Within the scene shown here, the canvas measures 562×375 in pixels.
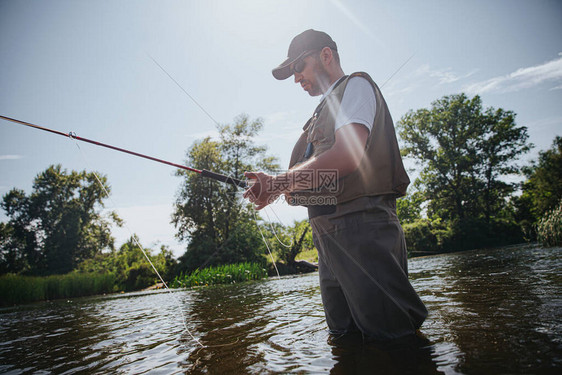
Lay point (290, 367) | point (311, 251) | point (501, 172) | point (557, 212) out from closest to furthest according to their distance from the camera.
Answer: point (290, 367) < point (557, 212) < point (311, 251) < point (501, 172)

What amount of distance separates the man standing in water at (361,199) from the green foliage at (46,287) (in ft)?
59.7

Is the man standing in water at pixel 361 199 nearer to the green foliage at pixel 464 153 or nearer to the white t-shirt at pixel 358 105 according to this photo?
the white t-shirt at pixel 358 105

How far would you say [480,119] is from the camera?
119 ft

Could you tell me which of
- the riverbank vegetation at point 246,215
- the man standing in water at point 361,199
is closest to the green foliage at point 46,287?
the riverbank vegetation at point 246,215

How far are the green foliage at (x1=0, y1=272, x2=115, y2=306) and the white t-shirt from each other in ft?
61.5

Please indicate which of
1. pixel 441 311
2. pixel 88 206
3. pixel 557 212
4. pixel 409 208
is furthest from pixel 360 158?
pixel 88 206

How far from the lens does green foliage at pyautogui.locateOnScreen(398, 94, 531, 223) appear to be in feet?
115

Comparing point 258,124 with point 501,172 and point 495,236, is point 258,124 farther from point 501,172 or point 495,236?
point 501,172

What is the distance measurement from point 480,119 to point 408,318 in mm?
43296

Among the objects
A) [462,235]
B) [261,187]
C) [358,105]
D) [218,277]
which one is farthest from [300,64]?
[462,235]

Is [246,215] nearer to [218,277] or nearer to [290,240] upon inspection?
[290,240]

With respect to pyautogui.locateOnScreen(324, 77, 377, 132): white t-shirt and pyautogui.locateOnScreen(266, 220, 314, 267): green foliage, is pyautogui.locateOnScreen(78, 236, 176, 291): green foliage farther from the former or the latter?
pyautogui.locateOnScreen(324, 77, 377, 132): white t-shirt

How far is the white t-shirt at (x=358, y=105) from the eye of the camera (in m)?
1.78

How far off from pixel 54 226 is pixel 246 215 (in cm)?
3667
